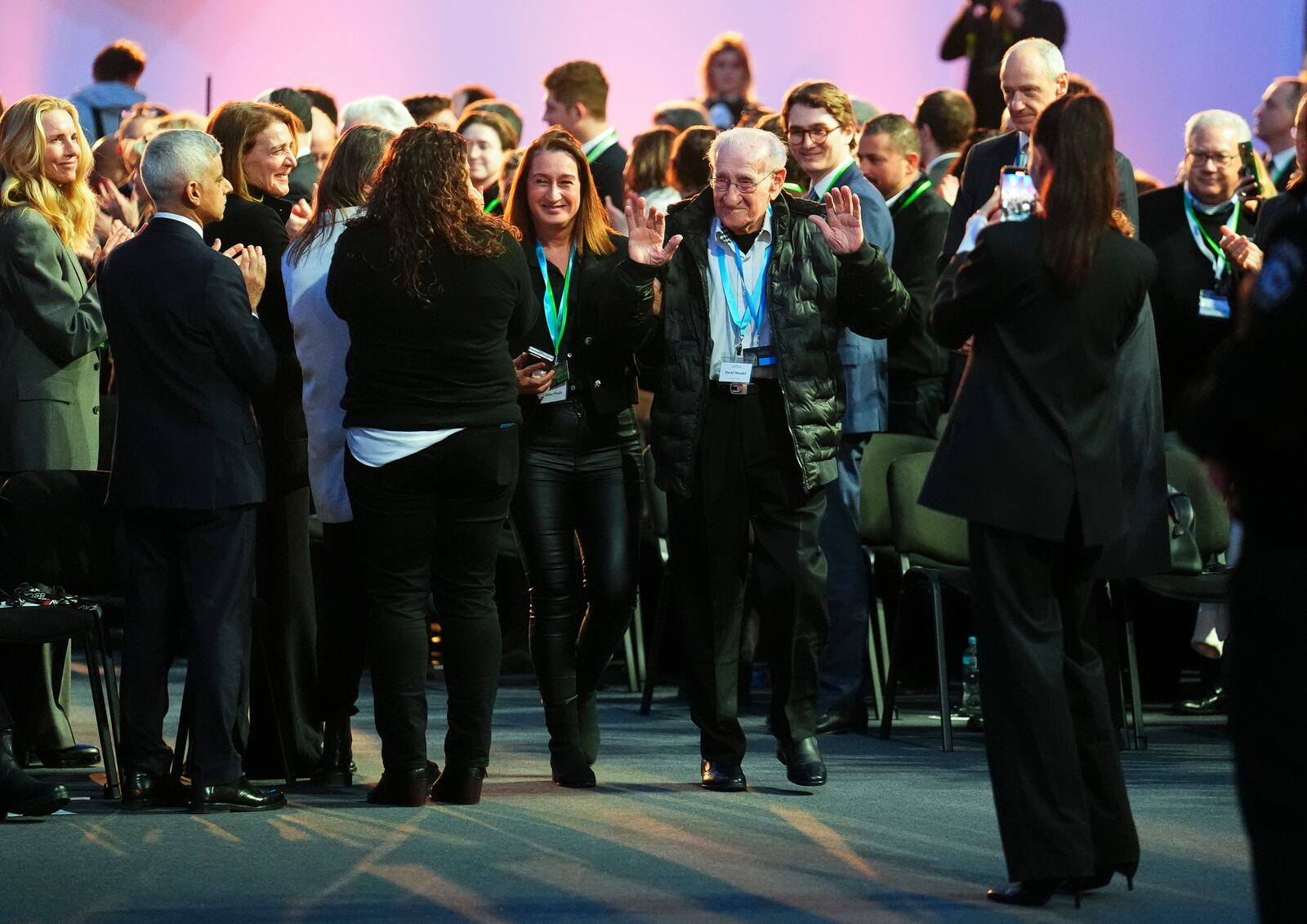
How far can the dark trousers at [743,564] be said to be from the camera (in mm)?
5387

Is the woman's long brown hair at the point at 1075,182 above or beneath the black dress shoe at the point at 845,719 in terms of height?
above

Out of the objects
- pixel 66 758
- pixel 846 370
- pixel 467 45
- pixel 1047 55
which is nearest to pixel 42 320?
pixel 66 758

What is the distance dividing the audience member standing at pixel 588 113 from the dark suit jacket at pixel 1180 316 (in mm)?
2253

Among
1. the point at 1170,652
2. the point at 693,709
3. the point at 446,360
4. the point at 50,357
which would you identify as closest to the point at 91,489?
the point at 50,357

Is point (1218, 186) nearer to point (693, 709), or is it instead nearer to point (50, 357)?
point (693, 709)

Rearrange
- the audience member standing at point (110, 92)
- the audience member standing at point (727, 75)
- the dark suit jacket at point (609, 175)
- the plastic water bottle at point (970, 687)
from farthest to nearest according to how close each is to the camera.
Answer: the audience member standing at point (727, 75), the audience member standing at point (110, 92), the dark suit jacket at point (609, 175), the plastic water bottle at point (970, 687)

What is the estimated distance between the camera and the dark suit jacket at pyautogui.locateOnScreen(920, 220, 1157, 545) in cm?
404

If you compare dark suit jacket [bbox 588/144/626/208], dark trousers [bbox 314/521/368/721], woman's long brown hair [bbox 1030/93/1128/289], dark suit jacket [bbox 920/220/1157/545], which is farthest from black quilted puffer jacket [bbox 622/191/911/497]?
dark suit jacket [bbox 588/144/626/208]

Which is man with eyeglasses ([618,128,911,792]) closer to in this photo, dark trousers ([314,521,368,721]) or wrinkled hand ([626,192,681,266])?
wrinkled hand ([626,192,681,266])

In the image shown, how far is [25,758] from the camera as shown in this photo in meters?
6.02

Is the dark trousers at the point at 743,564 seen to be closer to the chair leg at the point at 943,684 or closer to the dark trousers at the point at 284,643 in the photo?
the chair leg at the point at 943,684

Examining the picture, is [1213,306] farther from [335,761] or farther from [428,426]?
[335,761]

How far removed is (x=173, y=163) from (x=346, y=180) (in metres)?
0.45

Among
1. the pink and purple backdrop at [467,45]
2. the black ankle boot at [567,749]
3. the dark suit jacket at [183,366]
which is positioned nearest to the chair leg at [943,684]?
the black ankle boot at [567,749]
